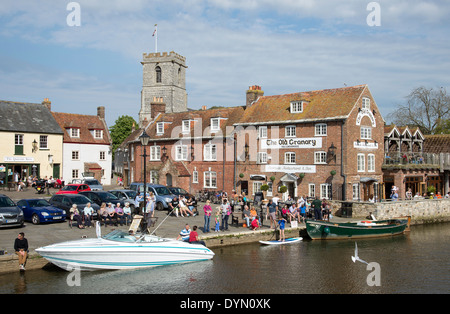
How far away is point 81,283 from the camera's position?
1578cm

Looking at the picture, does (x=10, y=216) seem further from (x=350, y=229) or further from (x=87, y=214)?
(x=350, y=229)

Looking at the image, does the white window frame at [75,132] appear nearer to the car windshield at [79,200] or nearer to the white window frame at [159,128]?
the white window frame at [159,128]

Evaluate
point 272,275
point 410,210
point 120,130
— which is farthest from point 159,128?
point 272,275

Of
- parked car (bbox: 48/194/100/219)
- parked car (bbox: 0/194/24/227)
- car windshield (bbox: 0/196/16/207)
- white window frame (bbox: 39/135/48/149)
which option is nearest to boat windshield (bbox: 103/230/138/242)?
parked car (bbox: 0/194/24/227)

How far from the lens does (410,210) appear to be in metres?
34.5

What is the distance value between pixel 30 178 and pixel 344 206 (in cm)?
3160

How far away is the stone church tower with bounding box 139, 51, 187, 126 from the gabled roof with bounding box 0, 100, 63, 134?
3774 centimetres

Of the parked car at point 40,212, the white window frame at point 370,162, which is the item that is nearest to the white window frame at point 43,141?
the parked car at point 40,212

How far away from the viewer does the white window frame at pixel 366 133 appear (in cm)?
3612

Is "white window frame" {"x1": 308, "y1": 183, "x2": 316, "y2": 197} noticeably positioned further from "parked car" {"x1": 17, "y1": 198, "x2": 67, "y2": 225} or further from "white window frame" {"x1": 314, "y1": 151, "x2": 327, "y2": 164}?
"parked car" {"x1": 17, "y1": 198, "x2": 67, "y2": 225}

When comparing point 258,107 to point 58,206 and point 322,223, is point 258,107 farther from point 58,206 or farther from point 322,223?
point 58,206

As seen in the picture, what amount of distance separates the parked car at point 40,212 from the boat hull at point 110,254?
7.11m

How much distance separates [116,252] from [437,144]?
128 ft
